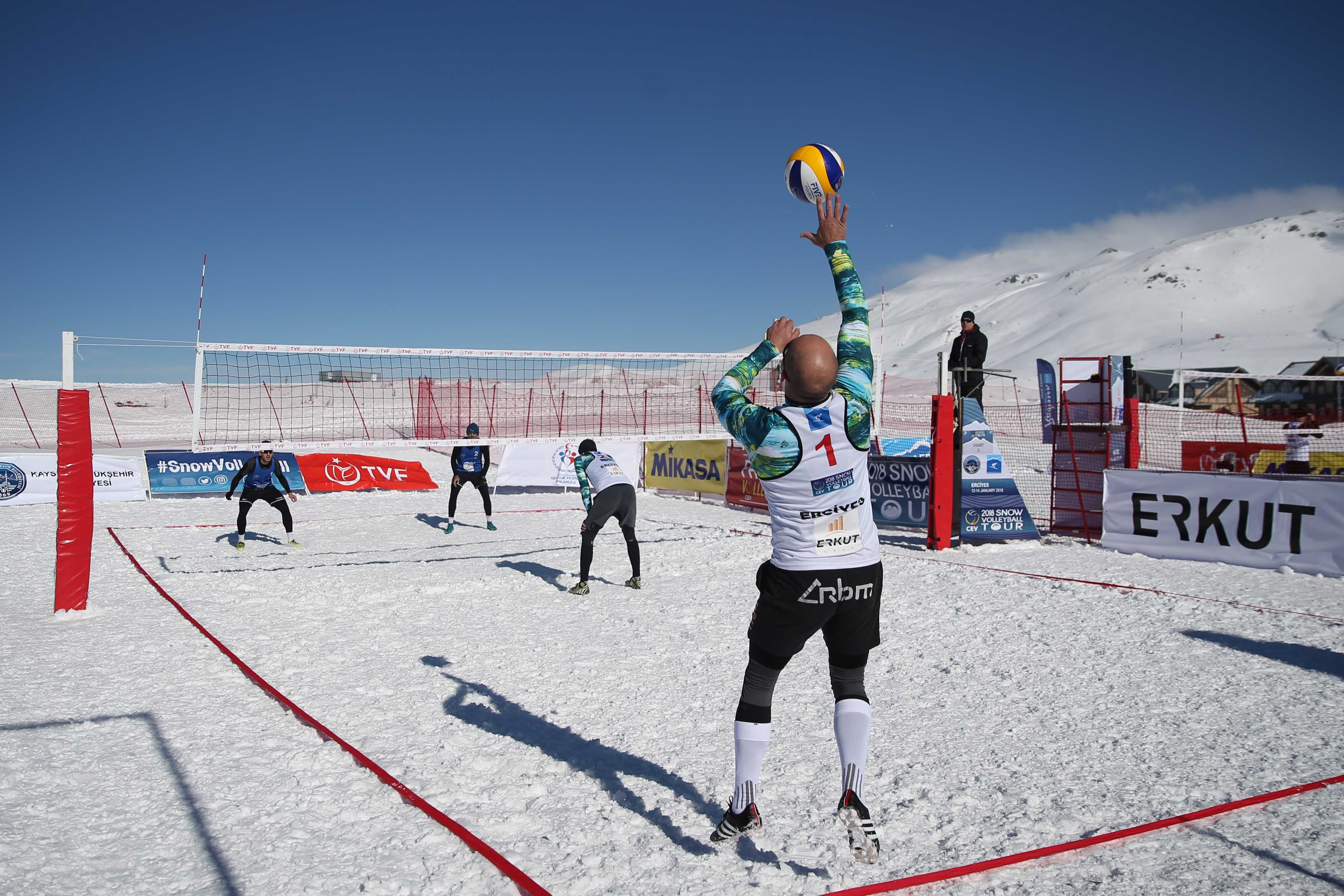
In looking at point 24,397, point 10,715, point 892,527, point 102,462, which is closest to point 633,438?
point 892,527

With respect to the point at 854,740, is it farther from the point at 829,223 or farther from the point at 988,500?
the point at 988,500

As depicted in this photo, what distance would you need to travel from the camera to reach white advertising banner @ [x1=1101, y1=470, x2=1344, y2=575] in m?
7.98

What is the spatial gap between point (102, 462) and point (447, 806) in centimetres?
1490

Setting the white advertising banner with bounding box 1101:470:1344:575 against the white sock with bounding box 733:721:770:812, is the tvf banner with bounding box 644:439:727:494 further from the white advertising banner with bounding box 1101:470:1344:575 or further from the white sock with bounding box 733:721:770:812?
the white sock with bounding box 733:721:770:812

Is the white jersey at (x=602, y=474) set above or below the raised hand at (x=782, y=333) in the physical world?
below

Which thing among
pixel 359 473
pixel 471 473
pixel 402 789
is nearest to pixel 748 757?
pixel 402 789

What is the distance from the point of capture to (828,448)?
2.62 m

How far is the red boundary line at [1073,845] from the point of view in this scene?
253cm

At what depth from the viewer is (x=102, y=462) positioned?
1438cm

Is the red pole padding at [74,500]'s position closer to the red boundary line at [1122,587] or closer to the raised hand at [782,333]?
the raised hand at [782,333]

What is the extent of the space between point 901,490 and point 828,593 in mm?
9169

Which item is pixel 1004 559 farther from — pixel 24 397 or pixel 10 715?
pixel 24 397

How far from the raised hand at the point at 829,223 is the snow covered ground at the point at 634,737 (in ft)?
7.57

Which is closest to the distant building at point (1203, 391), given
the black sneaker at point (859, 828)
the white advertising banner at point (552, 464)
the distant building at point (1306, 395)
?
the distant building at point (1306, 395)
